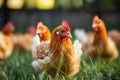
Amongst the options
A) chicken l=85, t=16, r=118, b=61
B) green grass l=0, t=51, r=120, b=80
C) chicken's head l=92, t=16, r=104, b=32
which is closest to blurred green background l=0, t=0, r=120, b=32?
chicken l=85, t=16, r=118, b=61

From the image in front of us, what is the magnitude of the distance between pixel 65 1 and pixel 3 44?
8016 millimetres

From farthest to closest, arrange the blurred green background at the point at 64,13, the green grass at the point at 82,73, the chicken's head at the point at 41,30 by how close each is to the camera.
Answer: the blurred green background at the point at 64,13 → the chicken's head at the point at 41,30 → the green grass at the point at 82,73

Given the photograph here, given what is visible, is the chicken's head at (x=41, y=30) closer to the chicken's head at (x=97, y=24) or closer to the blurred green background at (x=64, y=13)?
the chicken's head at (x=97, y=24)

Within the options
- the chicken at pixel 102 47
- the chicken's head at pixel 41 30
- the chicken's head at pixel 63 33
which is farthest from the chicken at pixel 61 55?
the chicken at pixel 102 47

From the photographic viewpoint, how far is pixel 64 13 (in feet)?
46.1

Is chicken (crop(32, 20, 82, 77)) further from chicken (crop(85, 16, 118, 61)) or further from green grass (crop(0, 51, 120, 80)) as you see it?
chicken (crop(85, 16, 118, 61))

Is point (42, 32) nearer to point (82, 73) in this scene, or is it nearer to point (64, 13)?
point (82, 73)

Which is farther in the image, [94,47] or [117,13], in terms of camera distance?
[117,13]

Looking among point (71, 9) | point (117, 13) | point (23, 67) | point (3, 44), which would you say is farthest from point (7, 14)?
point (23, 67)

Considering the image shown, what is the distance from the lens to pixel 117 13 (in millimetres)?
14117

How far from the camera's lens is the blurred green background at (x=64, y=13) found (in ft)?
45.0

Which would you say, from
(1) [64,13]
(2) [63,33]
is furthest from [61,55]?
(1) [64,13]

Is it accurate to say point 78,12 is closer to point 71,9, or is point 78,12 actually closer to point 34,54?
point 71,9

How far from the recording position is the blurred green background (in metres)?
13.7
